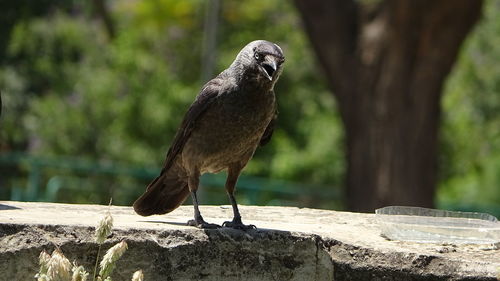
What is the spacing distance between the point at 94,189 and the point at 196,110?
8524mm

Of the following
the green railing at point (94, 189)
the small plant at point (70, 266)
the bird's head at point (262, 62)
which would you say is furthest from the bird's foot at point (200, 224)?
the green railing at point (94, 189)

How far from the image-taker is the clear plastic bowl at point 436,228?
213 inches

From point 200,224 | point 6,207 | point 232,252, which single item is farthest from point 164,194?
point 232,252

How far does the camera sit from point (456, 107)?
18234 mm

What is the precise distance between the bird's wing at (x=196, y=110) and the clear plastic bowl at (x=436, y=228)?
3.39 ft

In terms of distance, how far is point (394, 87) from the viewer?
38.4 ft

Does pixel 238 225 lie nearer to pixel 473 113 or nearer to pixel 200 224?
pixel 200 224

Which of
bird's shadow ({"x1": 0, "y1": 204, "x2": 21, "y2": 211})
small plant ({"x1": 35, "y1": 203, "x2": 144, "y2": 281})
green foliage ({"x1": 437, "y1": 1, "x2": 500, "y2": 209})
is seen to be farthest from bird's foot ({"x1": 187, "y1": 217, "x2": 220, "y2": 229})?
green foliage ({"x1": 437, "y1": 1, "x2": 500, "y2": 209})

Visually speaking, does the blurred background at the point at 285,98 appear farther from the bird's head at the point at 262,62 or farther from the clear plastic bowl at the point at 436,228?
the bird's head at the point at 262,62

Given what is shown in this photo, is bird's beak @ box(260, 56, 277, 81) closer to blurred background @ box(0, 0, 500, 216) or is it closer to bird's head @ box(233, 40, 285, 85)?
bird's head @ box(233, 40, 285, 85)

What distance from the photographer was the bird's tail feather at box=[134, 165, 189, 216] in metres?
5.64

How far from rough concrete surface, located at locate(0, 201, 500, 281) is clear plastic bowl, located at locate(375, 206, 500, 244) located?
0.13 m

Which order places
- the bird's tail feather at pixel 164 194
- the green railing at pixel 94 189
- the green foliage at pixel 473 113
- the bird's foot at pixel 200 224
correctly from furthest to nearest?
the green foliage at pixel 473 113, the green railing at pixel 94 189, the bird's tail feather at pixel 164 194, the bird's foot at pixel 200 224

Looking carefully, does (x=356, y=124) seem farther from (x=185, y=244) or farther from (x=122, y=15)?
(x=122, y=15)
